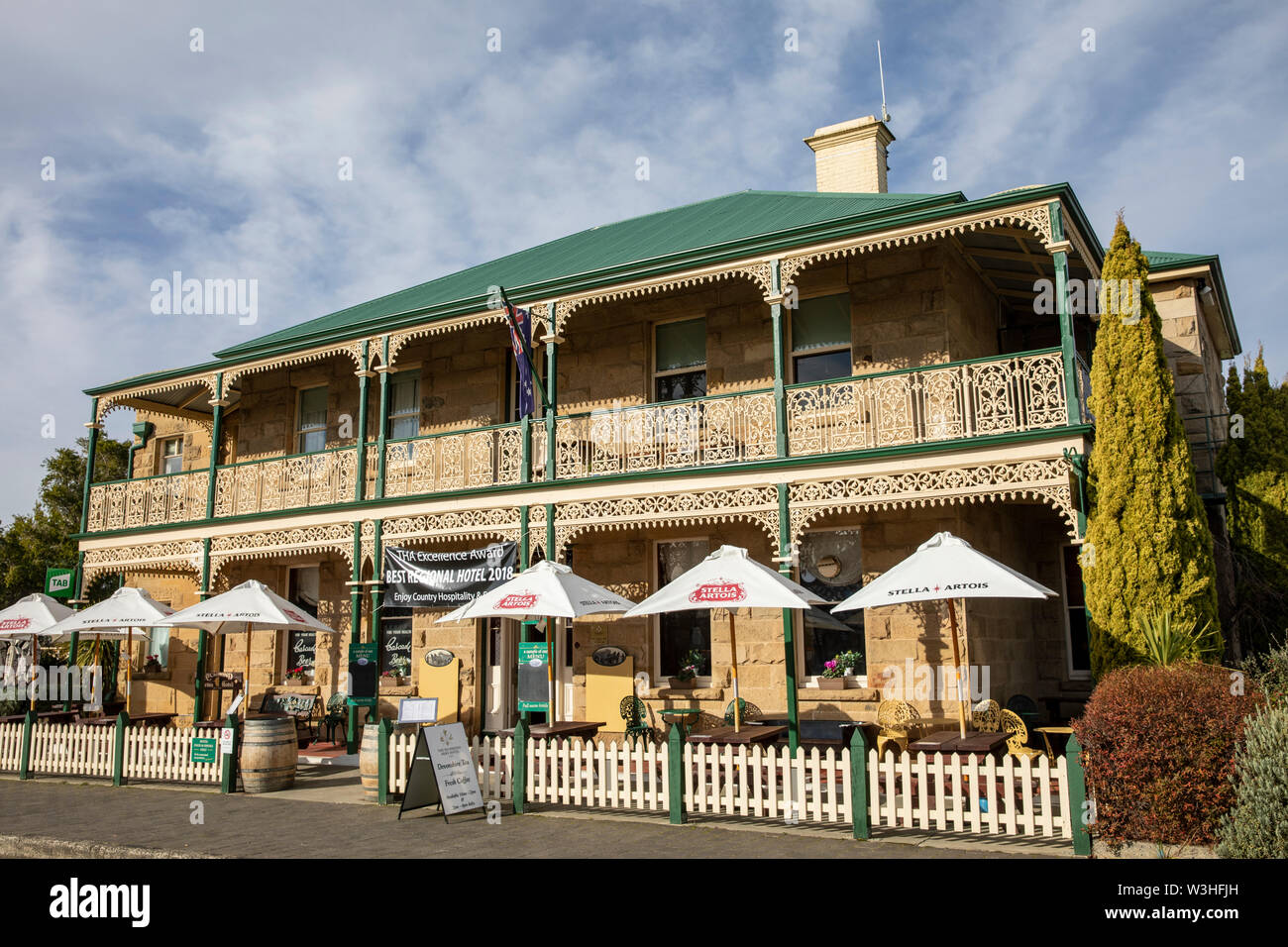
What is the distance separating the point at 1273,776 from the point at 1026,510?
8.35 m

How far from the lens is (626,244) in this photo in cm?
1625

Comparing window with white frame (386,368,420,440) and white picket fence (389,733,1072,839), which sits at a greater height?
window with white frame (386,368,420,440)

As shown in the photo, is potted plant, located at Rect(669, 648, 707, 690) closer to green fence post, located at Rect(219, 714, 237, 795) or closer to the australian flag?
the australian flag

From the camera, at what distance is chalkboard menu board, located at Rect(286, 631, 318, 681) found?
17344 mm

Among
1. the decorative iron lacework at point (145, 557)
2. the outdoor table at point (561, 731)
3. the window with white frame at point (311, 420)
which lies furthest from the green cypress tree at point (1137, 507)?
the decorative iron lacework at point (145, 557)

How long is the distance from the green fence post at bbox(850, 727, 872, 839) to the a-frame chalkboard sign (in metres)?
3.74

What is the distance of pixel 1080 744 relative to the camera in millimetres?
7637

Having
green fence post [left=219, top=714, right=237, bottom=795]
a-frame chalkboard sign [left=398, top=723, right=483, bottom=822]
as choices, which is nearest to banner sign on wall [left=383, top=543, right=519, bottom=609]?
green fence post [left=219, top=714, right=237, bottom=795]

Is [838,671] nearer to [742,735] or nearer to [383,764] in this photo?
[742,735]

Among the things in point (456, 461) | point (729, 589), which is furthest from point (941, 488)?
point (456, 461)

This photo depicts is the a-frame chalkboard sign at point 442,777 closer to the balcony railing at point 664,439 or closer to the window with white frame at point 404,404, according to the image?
the balcony railing at point 664,439

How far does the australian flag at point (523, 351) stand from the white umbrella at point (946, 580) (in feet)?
19.2

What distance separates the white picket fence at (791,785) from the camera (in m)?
7.83

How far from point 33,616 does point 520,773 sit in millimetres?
9876
